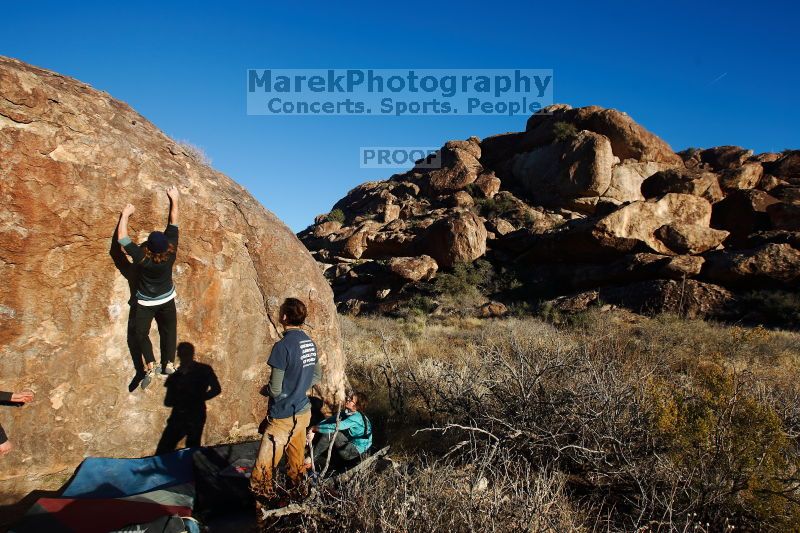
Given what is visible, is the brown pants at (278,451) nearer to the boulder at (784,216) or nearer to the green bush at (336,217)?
the boulder at (784,216)

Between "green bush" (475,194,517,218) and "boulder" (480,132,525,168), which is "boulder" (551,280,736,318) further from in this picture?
"boulder" (480,132,525,168)

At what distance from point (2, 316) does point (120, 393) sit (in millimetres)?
1094

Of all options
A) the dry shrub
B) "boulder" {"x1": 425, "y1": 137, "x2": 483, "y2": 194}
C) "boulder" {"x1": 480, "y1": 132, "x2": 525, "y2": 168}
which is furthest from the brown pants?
"boulder" {"x1": 480, "y1": 132, "x2": 525, "y2": 168}

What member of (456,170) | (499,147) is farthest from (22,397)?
(499,147)

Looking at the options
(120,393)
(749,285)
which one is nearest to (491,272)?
(749,285)

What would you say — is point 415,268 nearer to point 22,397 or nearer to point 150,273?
point 150,273

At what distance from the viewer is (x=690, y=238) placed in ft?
50.1

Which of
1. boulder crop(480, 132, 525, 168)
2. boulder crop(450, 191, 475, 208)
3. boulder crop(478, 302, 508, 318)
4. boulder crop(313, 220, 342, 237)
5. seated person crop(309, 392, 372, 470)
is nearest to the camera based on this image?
seated person crop(309, 392, 372, 470)

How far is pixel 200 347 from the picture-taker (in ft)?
14.2

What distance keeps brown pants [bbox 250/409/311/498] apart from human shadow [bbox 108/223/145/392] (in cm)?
175

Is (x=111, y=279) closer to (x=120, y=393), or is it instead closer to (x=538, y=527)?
(x=120, y=393)

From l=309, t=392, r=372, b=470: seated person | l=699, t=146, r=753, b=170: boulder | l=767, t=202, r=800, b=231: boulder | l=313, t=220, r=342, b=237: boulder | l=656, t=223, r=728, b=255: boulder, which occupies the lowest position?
l=309, t=392, r=372, b=470: seated person

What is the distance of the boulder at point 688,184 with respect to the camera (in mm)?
19328

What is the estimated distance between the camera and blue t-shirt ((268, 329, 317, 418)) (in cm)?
298
